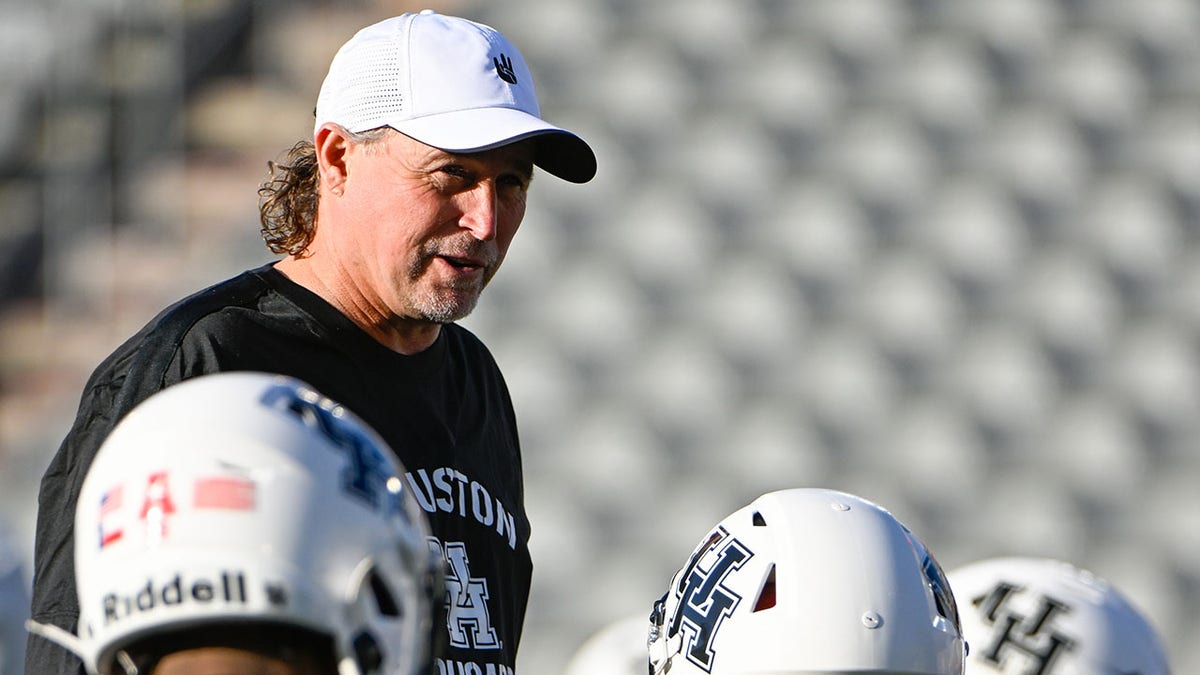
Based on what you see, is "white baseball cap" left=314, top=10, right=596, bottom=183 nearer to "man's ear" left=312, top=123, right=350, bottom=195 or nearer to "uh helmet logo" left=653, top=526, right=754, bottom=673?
"man's ear" left=312, top=123, right=350, bottom=195

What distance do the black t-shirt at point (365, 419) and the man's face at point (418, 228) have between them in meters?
0.09

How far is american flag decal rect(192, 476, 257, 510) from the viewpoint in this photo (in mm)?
1459

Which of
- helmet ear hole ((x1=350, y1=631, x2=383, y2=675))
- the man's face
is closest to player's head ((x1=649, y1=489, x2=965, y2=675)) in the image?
the man's face

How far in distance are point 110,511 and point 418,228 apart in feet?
3.60

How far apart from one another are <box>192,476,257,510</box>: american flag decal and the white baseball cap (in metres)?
1.06

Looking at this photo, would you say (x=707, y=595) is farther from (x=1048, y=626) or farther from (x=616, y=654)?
(x=616, y=654)

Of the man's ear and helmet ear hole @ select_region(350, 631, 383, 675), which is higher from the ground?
the man's ear

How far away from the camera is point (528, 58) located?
711 centimetres

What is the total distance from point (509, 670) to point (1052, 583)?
1124 mm

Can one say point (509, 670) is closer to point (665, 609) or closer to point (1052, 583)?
point (665, 609)

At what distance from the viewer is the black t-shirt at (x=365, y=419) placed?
7.14 feet

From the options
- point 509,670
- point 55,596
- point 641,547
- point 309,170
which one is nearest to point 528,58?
point 641,547

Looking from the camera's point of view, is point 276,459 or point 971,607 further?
point 971,607

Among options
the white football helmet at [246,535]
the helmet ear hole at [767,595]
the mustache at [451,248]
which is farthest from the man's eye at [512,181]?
the white football helmet at [246,535]
